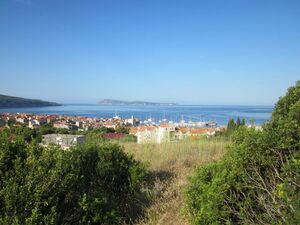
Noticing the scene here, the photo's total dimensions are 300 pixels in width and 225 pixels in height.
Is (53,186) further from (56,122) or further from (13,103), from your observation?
(13,103)

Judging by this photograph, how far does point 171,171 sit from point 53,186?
134 inches

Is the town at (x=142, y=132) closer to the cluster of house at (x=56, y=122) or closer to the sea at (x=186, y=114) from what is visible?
the cluster of house at (x=56, y=122)

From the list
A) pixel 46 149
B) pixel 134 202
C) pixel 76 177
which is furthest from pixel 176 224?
pixel 46 149

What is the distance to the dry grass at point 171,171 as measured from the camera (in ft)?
12.1

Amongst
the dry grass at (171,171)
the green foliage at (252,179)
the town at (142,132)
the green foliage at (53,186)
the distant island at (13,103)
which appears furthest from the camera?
the distant island at (13,103)

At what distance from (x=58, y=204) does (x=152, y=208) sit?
4.53ft

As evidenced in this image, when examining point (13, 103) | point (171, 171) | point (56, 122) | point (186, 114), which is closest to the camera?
point (171, 171)

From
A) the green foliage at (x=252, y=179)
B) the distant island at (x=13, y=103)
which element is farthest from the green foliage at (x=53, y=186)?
the distant island at (x=13, y=103)

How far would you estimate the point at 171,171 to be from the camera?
5867 mm

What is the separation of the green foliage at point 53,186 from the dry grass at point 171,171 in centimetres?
48

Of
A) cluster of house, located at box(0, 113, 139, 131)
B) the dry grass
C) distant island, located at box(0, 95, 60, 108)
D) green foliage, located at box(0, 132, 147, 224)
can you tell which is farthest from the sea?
cluster of house, located at box(0, 113, 139, 131)

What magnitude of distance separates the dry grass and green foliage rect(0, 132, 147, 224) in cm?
48

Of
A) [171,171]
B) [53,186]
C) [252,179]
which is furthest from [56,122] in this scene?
[252,179]

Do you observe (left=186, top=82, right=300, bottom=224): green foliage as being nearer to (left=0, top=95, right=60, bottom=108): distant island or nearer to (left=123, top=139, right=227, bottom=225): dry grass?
(left=123, top=139, right=227, bottom=225): dry grass
